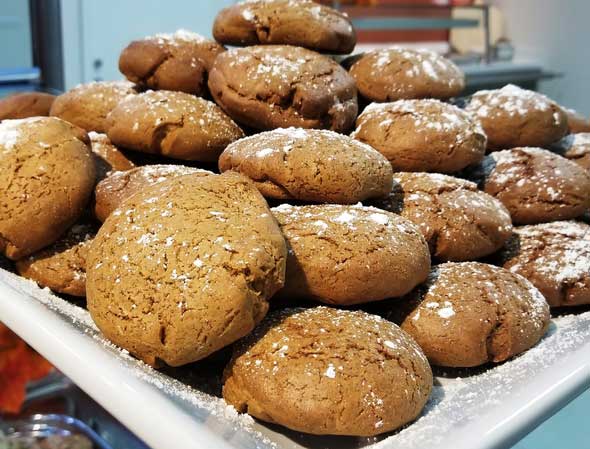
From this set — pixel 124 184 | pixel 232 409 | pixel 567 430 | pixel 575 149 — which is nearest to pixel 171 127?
pixel 124 184

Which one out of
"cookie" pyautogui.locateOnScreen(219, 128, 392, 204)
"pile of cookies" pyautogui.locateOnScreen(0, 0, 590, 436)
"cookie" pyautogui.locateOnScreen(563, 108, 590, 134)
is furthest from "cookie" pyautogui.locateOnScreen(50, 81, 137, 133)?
"cookie" pyautogui.locateOnScreen(563, 108, 590, 134)

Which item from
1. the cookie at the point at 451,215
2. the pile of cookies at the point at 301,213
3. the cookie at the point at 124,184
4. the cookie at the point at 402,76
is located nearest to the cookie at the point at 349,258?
the pile of cookies at the point at 301,213

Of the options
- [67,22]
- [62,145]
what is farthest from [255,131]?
[67,22]

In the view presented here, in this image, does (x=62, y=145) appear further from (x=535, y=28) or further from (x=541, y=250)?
(x=535, y=28)

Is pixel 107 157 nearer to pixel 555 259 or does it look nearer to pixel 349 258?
pixel 349 258

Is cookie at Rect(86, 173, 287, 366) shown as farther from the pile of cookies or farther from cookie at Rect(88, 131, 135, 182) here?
cookie at Rect(88, 131, 135, 182)

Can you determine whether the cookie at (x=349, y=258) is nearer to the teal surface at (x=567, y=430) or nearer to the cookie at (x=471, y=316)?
the cookie at (x=471, y=316)
